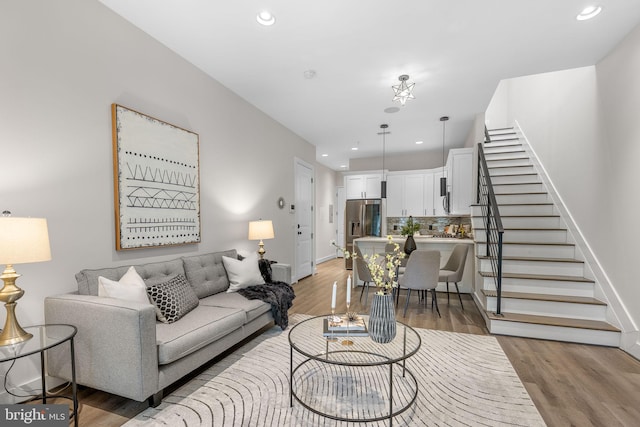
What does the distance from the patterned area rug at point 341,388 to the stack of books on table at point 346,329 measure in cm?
43

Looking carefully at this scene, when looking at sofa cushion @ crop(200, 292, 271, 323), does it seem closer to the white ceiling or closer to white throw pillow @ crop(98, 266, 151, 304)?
white throw pillow @ crop(98, 266, 151, 304)

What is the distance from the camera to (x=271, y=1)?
2.34 metres

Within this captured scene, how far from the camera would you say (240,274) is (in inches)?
129

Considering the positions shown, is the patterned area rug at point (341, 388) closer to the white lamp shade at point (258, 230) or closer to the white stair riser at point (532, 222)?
the white lamp shade at point (258, 230)

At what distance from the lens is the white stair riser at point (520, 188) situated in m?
4.92

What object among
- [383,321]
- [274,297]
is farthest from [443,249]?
[383,321]

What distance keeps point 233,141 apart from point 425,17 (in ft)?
8.54

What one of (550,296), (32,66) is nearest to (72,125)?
(32,66)

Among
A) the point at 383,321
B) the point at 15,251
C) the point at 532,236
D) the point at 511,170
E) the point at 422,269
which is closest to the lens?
the point at 15,251

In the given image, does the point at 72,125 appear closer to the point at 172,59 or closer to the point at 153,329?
the point at 172,59

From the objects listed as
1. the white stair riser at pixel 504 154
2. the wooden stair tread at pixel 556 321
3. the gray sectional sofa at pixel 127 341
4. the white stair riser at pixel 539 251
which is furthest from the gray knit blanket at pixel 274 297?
the white stair riser at pixel 504 154

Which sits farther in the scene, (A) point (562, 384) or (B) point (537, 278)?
(B) point (537, 278)

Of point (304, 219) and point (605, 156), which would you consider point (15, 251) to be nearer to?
point (304, 219)

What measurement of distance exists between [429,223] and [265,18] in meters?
5.88
